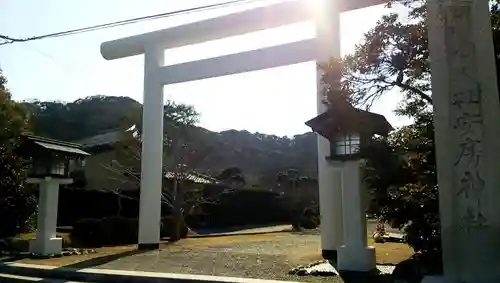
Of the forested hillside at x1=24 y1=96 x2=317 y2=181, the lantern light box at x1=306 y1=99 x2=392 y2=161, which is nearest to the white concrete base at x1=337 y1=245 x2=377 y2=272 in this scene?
the lantern light box at x1=306 y1=99 x2=392 y2=161

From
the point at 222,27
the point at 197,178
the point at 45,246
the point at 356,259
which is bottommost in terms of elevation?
the point at 45,246

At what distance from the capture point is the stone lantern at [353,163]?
6934mm

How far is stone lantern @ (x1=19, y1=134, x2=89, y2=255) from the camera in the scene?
9828mm

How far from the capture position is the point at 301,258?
8.58 meters

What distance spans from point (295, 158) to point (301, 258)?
2370cm

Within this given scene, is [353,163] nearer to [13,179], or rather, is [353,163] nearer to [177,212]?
[177,212]

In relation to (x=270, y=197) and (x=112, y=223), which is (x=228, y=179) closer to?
(x=270, y=197)

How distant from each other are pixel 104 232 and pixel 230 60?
6.53m

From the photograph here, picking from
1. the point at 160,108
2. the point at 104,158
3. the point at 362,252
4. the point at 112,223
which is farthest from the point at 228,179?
the point at 362,252

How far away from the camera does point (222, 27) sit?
10398mm

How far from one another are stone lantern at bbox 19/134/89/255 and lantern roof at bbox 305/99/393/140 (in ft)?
19.2

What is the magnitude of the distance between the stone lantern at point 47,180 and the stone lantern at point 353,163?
6032 mm

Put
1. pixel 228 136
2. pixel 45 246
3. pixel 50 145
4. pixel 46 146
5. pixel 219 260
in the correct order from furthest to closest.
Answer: pixel 228 136 < pixel 50 145 < pixel 46 146 < pixel 45 246 < pixel 219 260

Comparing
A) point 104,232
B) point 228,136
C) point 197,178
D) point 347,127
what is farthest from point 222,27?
point 228,136
